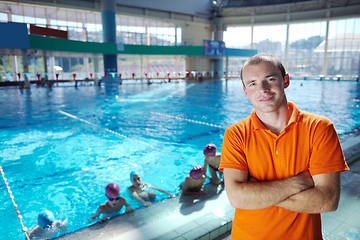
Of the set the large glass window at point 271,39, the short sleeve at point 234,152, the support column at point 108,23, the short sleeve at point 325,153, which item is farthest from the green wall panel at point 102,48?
the short sleeve at point 325,153

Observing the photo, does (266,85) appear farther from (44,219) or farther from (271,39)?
(271,39)

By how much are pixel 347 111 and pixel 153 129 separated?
8.24 m

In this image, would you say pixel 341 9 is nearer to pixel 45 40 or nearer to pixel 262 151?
pixel 45 40

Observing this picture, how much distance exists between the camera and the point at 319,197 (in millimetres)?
1198

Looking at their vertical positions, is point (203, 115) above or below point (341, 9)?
below

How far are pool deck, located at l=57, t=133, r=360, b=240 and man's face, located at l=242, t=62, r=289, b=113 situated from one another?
1.70 m

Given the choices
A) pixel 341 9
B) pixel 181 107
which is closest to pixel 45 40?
pixel 181 107

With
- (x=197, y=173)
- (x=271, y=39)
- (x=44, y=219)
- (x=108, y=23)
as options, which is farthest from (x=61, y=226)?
(x=271, y=39)

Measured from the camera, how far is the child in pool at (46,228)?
326 centimetres

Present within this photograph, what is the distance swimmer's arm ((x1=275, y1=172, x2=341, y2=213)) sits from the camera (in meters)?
1.20

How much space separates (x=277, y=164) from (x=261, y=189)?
0.15m

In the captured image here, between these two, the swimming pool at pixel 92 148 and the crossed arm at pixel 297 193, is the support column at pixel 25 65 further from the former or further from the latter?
the crossed arm at pixel 297 193

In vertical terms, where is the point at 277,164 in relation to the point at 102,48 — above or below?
below

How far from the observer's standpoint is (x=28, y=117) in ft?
33.9
